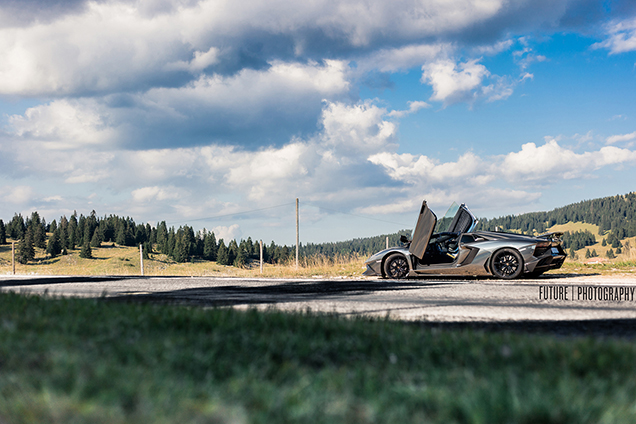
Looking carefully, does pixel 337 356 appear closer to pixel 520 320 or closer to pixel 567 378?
pixel 567 378

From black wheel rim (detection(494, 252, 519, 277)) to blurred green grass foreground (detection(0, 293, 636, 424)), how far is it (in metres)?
8.88

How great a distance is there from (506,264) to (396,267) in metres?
2.86

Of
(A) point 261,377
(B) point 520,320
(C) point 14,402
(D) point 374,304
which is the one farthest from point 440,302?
(C) point 14,402

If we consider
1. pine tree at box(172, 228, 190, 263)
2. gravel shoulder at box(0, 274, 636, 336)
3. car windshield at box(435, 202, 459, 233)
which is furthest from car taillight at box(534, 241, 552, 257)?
pine tree at box(172, 228, 190, 263)

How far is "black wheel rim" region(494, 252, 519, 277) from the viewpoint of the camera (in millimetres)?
12000

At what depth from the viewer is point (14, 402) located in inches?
80.0

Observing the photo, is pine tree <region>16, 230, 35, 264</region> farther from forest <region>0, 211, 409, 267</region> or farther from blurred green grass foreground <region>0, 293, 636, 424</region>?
blurred green grass foreground <region>0, 293, 636, 424</region>

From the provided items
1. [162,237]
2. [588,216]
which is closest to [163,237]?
[162,237]

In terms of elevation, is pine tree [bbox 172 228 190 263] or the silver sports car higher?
the silver sports car

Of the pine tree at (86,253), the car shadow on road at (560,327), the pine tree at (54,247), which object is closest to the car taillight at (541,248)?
the car shadow on road at (560,327)

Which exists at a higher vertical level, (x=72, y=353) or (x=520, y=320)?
A: (x=72, y=353)

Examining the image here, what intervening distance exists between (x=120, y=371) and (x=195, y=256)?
142262 millimetres

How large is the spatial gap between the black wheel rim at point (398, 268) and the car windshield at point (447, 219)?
1.50m

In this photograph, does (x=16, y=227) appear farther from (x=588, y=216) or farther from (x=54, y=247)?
(x=588, y=216)
